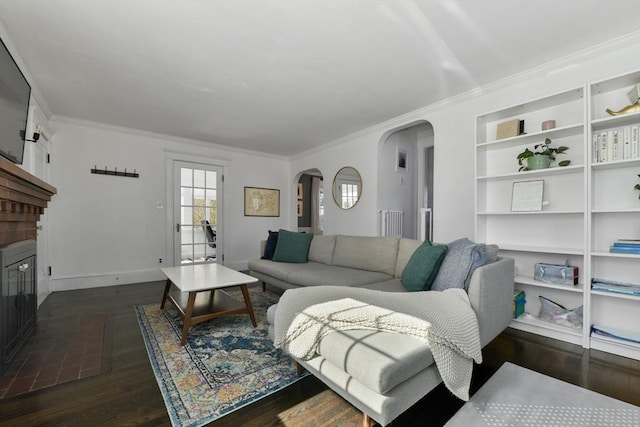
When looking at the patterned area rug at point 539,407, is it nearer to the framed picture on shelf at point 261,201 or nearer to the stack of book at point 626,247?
the stack of book at point 626,247

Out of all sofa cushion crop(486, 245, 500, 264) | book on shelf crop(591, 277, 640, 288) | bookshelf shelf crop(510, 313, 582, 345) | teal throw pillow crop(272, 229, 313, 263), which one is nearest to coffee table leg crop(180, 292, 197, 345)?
teal throw pillow crop(272, 229, 313, 263)

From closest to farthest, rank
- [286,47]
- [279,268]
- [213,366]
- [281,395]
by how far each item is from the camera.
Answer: [281,395]
[213,366]
[286,47]
[279,268]

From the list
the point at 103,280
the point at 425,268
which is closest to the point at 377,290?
the point at 425,268

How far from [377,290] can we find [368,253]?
903 millimetres

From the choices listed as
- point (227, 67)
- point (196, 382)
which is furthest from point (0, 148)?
point (196, 382)

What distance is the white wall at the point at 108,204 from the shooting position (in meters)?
3.90

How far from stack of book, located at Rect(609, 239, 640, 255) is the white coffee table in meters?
2.89

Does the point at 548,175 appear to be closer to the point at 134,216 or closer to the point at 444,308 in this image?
the point at 444,308

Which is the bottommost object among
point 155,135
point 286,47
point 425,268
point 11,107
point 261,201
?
point 425,268

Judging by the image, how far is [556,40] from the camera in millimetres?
2211

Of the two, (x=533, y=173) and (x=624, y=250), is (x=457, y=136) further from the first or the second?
(x=624, y=250)

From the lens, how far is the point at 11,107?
6.37 ft

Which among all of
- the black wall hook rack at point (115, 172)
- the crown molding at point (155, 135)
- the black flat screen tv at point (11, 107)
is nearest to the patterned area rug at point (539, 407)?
the black flat screen tv at point (11, 107)

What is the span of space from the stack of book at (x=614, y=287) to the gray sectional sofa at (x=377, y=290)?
0.64 metres
